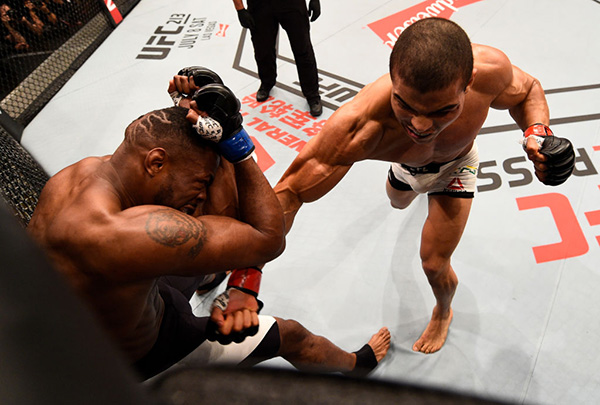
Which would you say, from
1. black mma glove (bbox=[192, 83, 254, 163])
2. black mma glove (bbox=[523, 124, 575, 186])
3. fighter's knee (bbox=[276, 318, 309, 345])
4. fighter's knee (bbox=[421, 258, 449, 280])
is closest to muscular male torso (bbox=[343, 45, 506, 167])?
black mma glove (bbox=[523, 124, 575, 186])

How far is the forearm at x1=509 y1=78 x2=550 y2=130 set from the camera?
6.98ft

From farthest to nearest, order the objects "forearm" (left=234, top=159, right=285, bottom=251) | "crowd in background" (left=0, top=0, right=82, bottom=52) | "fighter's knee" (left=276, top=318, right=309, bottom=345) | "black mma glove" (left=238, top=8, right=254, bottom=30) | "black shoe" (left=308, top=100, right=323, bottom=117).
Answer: "crowd in background" (left=0, top=0, right=82, bottom=52)
"black shoe" (left=308, top=100, right=323, bottom=117)
"black mma glove" (left=238, top=8, right=254, bottom=30)
"fighter's knee" (left=276, top=318, right=309, bottom=345)
"forearm" (left=234, top=159, right=285, bottom=251)

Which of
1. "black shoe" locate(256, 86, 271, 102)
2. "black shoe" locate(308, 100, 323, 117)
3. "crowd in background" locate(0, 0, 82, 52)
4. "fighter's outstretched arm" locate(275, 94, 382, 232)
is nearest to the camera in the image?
→ "fighter's outstretched arm" locate(275, 94, 382, 232)

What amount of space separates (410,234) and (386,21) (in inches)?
125

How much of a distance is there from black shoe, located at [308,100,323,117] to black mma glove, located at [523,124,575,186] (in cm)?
229

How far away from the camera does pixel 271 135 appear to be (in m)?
4.04

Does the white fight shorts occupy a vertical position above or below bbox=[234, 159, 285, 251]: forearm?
below

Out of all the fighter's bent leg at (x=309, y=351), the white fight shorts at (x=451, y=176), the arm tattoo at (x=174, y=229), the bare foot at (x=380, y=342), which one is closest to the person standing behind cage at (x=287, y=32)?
the white fight shorts at (x=451, y=176)

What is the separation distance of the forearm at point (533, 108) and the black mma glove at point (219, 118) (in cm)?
136

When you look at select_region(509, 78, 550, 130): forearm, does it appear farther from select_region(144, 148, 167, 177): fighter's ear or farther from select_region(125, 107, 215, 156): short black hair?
select_region(144, 148, 167, 177): fighter's ear

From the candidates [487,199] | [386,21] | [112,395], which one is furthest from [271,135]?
[112,395]

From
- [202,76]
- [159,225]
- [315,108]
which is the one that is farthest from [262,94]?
[159,225]

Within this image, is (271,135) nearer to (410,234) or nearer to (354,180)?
(354,180)

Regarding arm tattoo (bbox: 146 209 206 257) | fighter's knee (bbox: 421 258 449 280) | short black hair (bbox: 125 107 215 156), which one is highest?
short black hair (bbox: 125 107 215 156)
